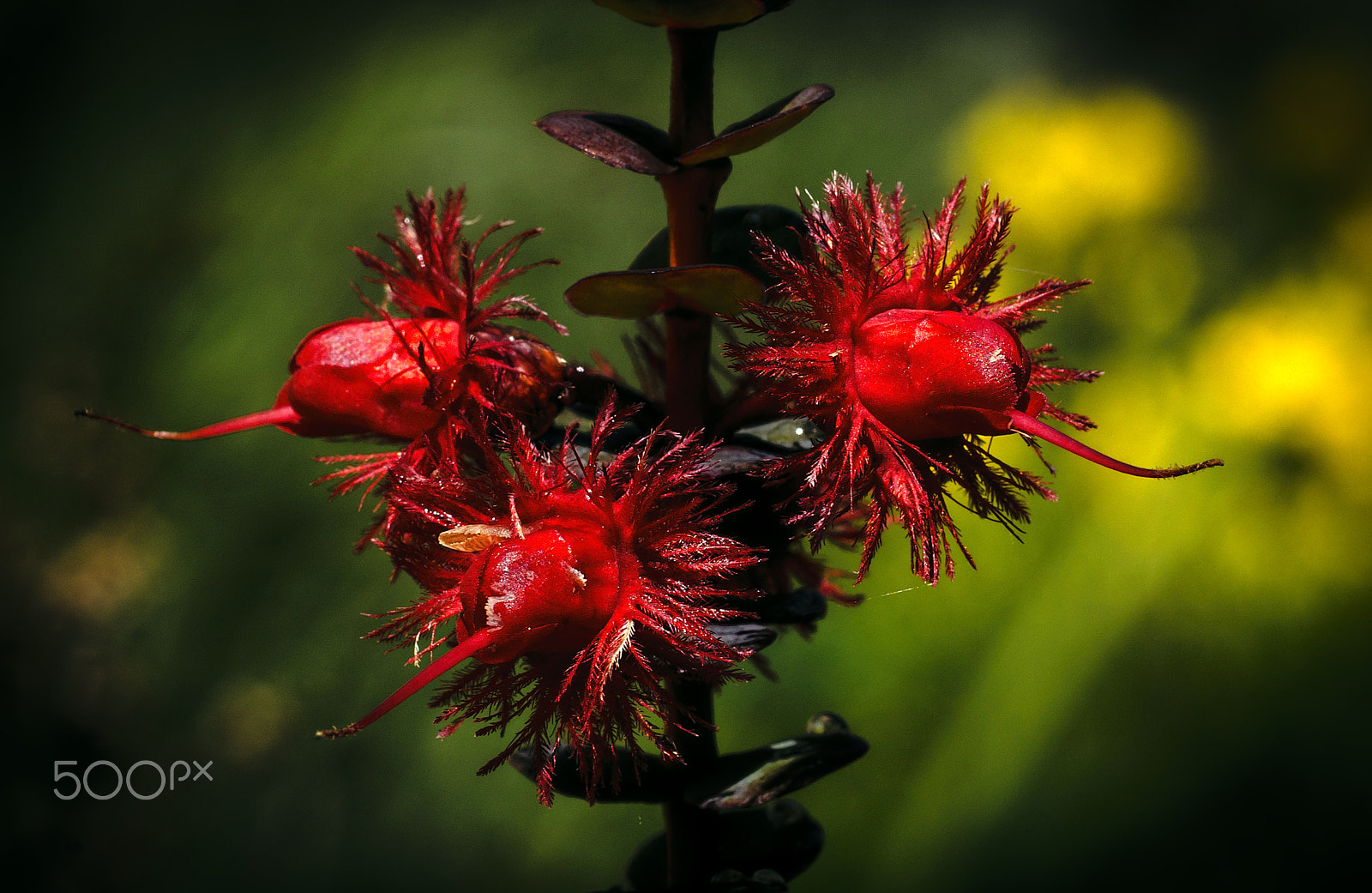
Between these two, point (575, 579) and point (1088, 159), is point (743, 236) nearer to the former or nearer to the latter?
point (575, 579)

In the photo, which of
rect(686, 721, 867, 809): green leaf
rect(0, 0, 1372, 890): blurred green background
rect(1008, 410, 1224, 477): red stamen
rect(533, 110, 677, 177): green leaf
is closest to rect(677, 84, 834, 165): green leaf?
rect(533, 110, 677, 177): green leaf

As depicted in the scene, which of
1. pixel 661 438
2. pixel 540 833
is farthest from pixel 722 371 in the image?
pixel 540 833

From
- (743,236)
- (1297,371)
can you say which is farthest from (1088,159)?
(743,236)

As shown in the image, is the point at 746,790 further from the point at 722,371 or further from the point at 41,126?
the point at 41,126

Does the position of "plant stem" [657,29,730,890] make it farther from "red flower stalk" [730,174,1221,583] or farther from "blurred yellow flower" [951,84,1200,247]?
"blurred yellow flower" [951,84,1200,247]

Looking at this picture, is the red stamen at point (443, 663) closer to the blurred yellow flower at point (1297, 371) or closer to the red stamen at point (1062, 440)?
the red stamen at point (1062, 440)

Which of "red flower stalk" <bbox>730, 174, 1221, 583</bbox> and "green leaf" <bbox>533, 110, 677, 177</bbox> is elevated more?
"green leaf" <bbox>533, 110, 677, 177</bbox>
